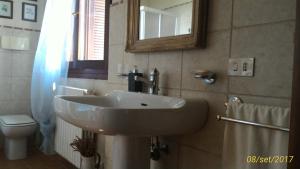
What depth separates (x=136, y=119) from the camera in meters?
1.05

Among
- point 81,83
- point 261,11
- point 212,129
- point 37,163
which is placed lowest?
point 37,163

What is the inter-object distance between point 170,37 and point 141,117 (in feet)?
1.96

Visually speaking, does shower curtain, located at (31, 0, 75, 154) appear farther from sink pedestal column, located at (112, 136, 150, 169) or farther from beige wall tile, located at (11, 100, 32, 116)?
sink pedestal column, located at (112, 136, 150, 169)

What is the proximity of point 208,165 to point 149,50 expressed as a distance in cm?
76

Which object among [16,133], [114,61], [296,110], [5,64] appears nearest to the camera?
[296,110]

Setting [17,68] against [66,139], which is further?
[17,68]

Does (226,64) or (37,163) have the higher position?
(226,64)

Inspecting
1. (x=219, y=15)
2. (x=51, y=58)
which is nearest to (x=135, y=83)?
(x=219, y=15)

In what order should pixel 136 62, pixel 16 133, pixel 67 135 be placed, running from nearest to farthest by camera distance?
pixel 136 62
pixel 67 135
pixel 16 133

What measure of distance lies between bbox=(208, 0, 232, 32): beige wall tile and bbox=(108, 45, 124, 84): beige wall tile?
2.71 feet

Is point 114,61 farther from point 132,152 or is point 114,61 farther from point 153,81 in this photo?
point 132,152

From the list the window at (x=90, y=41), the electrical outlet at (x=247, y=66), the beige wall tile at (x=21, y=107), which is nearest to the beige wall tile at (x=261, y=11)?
the electrical outlet at (x=247, y=66)

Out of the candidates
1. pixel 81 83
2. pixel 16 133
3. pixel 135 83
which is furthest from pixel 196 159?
pixel 16 133

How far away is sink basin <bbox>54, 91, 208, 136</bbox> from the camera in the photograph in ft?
3.34
